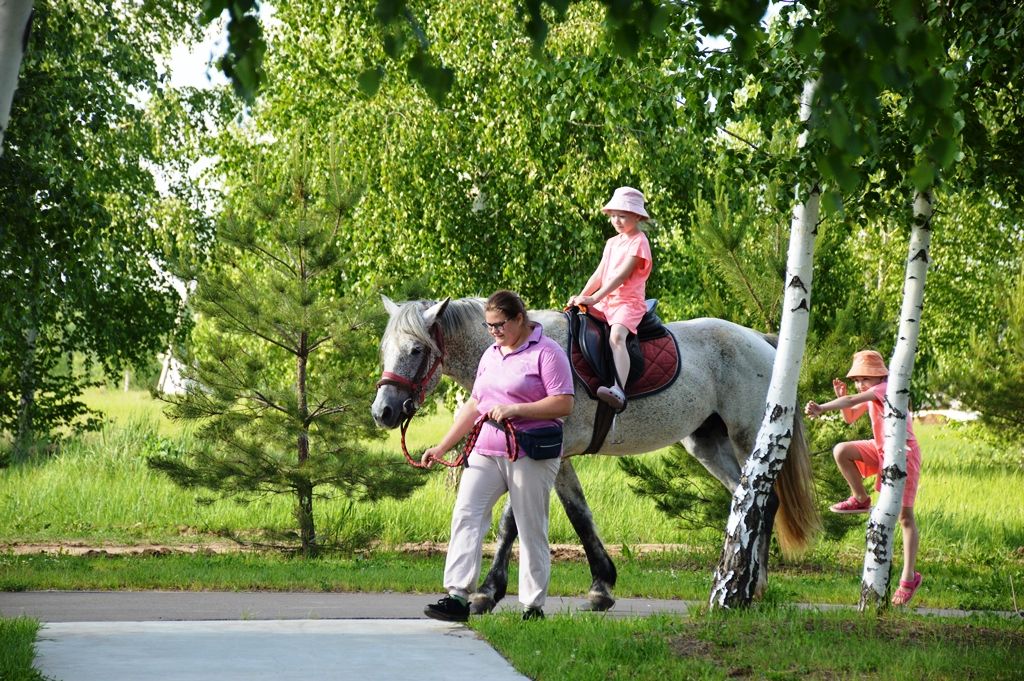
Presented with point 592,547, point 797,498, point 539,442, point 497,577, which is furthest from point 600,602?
point 539,442

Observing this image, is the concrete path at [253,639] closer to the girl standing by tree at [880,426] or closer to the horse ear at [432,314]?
the girl standing by tree at [880,426]

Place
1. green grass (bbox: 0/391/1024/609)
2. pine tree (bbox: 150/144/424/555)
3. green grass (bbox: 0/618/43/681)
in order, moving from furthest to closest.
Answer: pine tree (bbox: 150/144/424/555), green grass (bbox: 0/391/1024/609), green grass (bbox: 0/618/43/681)

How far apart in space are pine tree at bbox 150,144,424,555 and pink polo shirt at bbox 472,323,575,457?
213 inches

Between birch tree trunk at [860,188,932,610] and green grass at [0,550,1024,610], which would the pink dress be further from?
green grass at [0,550,1024,610]

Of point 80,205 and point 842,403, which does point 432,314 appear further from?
point 80,205

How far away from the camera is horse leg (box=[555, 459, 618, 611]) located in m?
9.44

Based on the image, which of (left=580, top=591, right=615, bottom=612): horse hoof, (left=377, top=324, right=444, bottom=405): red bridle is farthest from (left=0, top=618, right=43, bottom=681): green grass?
(left=580, top=591, right=615, bottom=612): horse hoof

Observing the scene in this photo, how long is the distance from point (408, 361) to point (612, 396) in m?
1.51

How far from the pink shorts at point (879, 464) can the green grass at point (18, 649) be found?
5567 millimetres

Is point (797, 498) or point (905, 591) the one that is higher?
point (797, 498)

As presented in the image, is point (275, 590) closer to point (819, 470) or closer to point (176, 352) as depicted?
point (176, 352)

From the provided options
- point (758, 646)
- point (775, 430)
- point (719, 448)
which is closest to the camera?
point (758, 646)

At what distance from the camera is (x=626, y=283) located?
30.9 feet

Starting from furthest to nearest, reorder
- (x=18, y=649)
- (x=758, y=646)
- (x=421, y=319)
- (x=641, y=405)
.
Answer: (x=641, y=405), (x=421, y=319), (x=758, y=646), (x=18, y=649)
